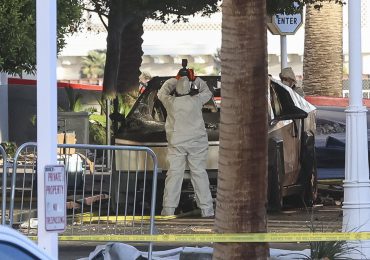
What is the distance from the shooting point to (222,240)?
23.3 feet

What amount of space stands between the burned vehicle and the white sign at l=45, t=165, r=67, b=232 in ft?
19.3

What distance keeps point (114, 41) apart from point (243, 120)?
1440 cm

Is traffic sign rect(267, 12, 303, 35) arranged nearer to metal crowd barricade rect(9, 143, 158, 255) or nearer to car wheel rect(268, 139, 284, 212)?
car wheel rect(268, 139, 284, 212)

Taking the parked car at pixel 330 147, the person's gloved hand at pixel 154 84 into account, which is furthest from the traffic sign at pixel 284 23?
the person's gloved hand at pixel 154 84

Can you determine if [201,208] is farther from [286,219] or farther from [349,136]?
[349,136]

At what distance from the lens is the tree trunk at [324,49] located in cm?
2394

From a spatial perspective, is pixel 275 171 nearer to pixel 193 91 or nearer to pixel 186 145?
pixel 186 145

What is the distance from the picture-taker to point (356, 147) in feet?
29.2

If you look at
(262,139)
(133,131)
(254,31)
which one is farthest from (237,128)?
(133,131)

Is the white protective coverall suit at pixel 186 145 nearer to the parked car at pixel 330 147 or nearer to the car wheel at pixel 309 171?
the car wheel at pixel 309 171

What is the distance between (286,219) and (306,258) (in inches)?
133

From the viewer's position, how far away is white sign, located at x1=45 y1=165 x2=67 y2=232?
550 cm

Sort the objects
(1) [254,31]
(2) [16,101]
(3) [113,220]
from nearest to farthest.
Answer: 1. (1) [254,31]
2. (3) [113,220]
3. (2) [16,101]

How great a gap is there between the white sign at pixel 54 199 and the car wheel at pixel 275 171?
6545 millimetres
